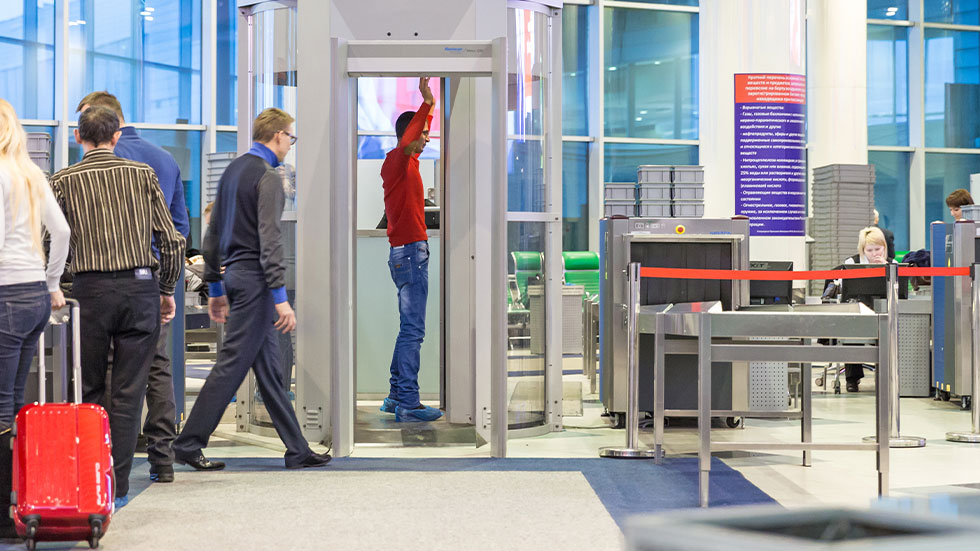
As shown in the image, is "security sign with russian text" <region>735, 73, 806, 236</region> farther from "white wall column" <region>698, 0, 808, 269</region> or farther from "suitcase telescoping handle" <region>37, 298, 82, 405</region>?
"suitcase telescoping handle" <region>37, 298, 82, 405</region>

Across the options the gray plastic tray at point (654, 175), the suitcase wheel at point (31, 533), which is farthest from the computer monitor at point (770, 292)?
the suitcase wheel at point (31, 533)

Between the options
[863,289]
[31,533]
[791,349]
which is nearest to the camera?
[31,533]

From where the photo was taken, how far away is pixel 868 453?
580 cm

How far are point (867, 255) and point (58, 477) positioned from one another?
667 cm

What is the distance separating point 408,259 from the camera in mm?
6469

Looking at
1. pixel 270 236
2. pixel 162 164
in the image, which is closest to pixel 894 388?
pixel 270 236

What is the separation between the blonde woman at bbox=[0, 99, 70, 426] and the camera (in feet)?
11.6

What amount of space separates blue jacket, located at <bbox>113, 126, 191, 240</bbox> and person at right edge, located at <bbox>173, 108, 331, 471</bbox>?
0.15m

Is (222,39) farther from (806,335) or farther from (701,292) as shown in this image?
(806,335)

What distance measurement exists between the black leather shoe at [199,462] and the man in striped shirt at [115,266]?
0.67 meters

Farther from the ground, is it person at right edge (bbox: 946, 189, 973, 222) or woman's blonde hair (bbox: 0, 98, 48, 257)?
person at right edge (bbox: 946, 189, 973, 222)

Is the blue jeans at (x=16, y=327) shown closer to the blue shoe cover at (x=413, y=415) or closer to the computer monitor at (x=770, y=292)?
the blue shoe cover at (x=413, y=415)

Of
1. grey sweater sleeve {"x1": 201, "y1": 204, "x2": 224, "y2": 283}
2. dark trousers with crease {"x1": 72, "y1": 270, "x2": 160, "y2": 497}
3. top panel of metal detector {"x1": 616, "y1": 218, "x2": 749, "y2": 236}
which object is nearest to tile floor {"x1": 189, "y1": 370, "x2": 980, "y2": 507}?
grey sweater sleeve {"x1": 201, "y1": 204, "x2": 224, "y2": 283}

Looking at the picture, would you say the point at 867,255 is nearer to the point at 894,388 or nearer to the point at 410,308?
the point at 894,388
